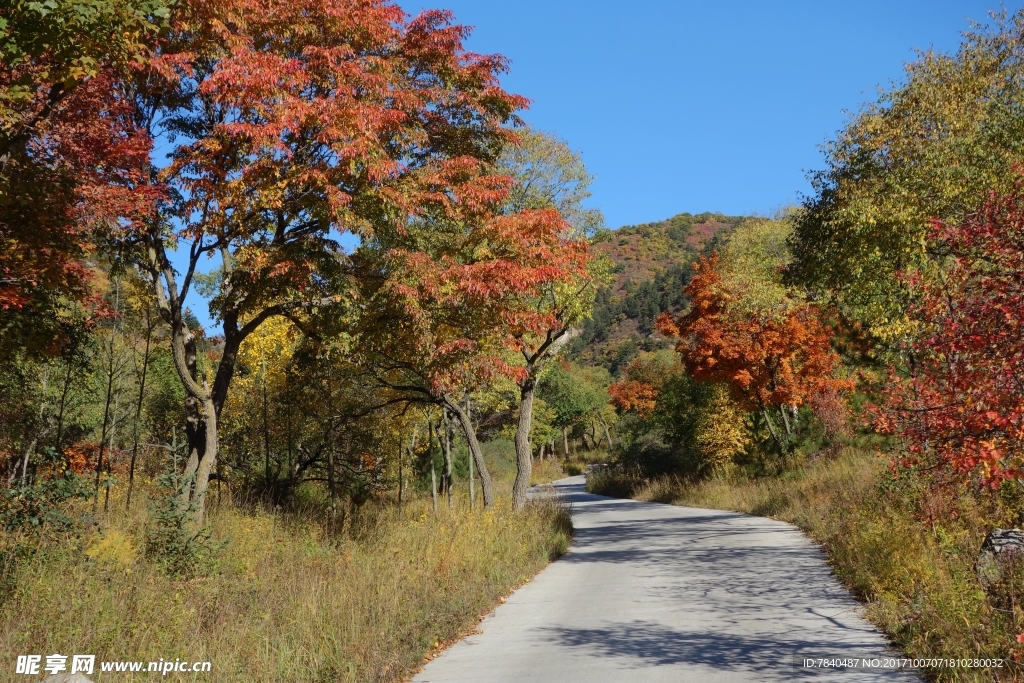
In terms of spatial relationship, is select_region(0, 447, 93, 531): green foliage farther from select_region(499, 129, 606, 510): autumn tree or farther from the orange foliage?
the orange foliage

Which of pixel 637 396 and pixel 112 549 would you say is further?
pixel 637 396

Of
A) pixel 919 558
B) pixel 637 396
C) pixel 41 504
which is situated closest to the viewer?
pixel 919 558

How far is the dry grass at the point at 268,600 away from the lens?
21.1 feet

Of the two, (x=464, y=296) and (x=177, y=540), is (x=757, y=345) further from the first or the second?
(x=177, y=540)

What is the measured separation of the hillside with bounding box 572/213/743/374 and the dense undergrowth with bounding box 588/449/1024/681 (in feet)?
213

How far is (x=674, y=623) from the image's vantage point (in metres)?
8.05

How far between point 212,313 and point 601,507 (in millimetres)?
19213

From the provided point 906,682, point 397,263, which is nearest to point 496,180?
point 397,263

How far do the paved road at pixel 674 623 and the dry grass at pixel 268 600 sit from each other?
0.51m

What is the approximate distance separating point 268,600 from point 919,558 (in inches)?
284

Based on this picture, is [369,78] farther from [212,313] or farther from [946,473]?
[946,473]

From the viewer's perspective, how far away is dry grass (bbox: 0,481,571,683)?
644 cm

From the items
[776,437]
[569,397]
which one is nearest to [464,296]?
[776,437]

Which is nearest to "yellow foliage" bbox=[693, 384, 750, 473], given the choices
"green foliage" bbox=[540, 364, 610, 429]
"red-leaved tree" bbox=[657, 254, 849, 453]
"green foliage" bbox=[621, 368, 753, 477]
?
"green foliage" bbox=[621, 368, 753, 477]
